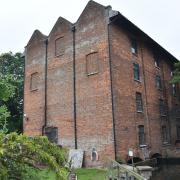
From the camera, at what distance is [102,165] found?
18.1m

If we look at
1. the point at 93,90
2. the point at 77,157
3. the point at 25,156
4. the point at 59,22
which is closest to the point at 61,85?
the point at 93,90

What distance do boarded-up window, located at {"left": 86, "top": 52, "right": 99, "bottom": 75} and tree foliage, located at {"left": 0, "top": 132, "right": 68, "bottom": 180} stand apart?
15099 mm

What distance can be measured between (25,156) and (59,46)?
19.2m

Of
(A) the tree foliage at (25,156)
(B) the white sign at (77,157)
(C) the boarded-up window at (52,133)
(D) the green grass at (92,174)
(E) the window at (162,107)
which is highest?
(E) the window at (162,107)

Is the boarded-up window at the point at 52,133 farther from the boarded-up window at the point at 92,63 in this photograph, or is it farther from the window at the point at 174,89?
the window at the point at 174,89

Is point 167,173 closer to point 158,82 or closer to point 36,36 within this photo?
point 158,82

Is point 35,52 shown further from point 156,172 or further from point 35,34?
point 156,172

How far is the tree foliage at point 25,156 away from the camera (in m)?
4.36

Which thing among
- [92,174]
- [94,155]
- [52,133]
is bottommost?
[92,174]

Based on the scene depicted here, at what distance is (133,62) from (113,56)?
3.20 m

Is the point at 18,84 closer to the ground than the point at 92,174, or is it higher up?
higher up

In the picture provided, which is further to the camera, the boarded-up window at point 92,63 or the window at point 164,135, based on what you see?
the window at point 164,135

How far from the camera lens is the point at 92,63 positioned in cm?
2056

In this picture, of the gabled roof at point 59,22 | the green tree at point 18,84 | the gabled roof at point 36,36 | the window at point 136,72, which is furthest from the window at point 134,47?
the green tree at point 18,84
